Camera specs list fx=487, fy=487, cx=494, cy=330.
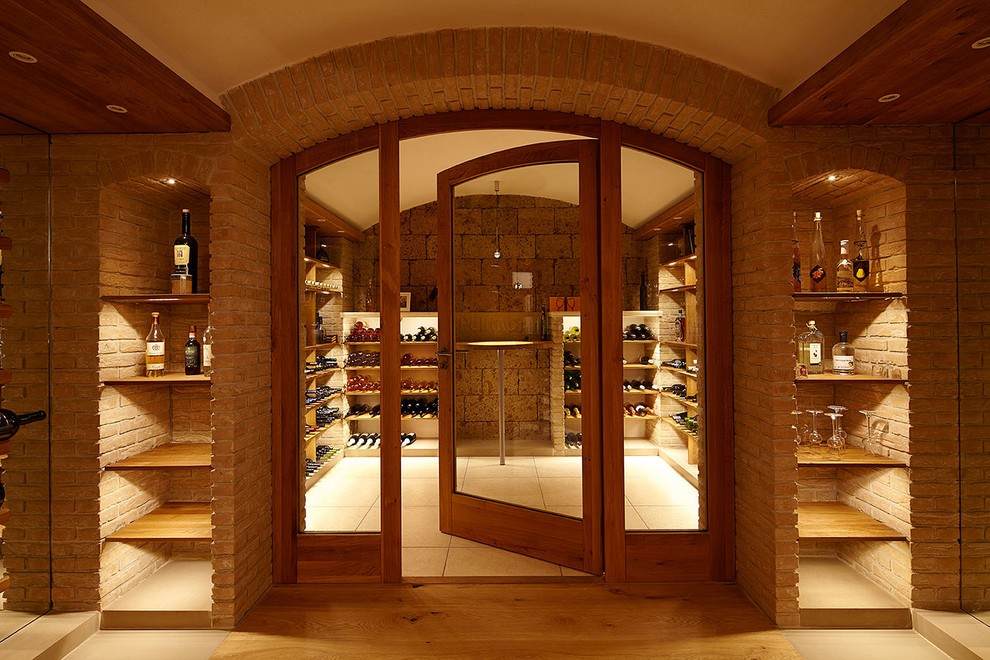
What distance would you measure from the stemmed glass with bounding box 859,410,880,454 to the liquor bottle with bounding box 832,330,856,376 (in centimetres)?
25

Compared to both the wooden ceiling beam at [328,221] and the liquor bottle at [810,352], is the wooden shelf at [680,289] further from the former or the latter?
the wooden ceiling beam at [328,221]

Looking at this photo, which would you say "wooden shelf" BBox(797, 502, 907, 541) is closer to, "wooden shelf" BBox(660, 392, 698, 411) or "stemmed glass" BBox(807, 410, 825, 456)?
"stemmed glass" BBox(807, 410, 825, 456)

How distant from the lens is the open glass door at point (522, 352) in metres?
2.80

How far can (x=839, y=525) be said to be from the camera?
254cm

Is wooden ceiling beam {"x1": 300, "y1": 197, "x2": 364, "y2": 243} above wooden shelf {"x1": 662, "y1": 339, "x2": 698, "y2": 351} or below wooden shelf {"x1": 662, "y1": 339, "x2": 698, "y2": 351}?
above

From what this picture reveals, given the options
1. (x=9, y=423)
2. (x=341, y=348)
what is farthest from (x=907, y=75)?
(x=341, y=348)

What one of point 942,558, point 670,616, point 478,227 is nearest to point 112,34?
point 478,227

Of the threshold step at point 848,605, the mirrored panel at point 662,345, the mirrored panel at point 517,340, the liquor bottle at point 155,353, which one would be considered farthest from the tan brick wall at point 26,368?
the threshold step at point 848,605

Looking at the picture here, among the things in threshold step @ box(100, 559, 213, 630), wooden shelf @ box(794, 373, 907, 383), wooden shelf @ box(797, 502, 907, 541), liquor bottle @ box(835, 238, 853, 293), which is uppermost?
liquor bottle @ box(835, 238, 853, 293)

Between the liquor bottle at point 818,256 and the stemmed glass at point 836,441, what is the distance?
72 centimetres

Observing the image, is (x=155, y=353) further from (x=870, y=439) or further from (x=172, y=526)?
(x=870, y=439)

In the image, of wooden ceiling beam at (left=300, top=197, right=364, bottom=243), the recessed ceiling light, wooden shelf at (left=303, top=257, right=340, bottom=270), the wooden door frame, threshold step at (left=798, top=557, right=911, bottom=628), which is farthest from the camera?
wooden shelf at (left=303, top=257, right=340, bottom=270)

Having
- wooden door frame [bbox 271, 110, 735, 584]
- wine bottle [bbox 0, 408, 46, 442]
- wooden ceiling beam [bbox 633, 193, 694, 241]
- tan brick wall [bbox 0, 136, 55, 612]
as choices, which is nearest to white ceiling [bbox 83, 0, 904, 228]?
wooden door frame [bbox 271, 110, 735, 584]

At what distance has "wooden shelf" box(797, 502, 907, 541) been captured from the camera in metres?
2.42
